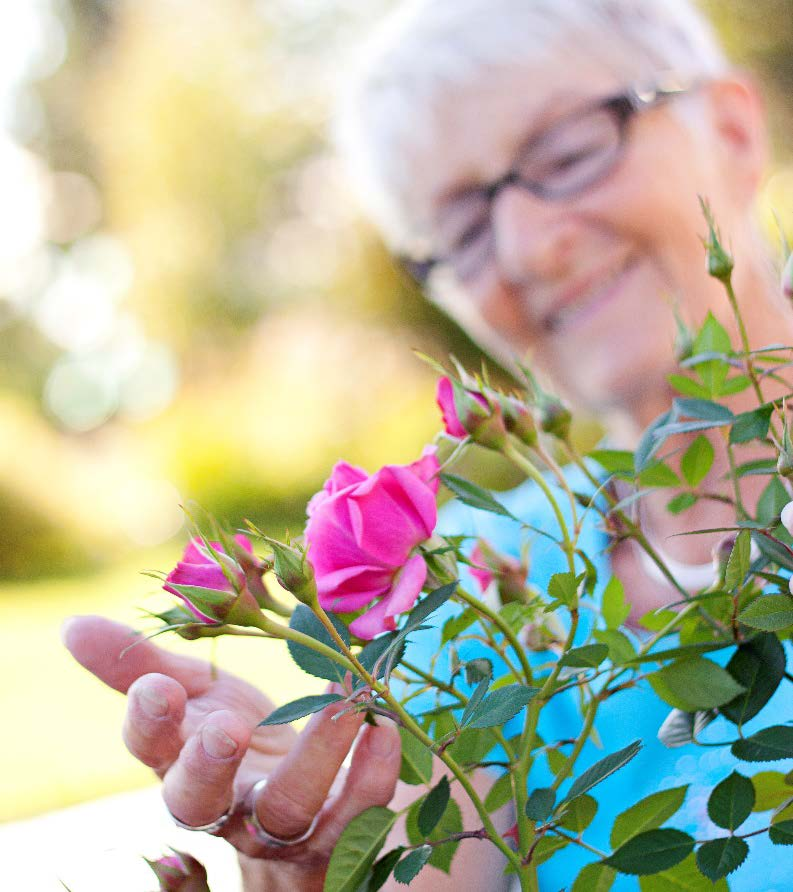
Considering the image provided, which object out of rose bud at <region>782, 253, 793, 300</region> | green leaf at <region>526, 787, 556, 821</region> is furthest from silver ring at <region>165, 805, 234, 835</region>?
rose bud at <region>782, 253, 793, 300</region>

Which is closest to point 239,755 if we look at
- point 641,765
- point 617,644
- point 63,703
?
point 617,644

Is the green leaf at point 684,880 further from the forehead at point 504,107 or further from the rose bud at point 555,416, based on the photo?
the forehead at point 504,107

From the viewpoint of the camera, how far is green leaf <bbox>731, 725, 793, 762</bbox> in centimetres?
27

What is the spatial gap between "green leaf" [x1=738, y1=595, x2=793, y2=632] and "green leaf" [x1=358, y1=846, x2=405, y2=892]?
115 millimetres

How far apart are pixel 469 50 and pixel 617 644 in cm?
56

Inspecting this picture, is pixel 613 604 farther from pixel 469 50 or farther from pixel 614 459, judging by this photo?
pixel 469 50

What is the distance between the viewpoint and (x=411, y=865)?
0.88 ft

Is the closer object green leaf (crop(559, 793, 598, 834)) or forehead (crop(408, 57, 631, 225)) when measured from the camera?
green leaf (crop(559, 793, 598, 834))

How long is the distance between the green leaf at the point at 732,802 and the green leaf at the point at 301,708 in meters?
0.11

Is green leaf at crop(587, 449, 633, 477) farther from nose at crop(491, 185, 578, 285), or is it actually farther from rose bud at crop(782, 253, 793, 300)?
nose at crop(491, 185, 578, 285)

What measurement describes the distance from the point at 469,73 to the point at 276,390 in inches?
233

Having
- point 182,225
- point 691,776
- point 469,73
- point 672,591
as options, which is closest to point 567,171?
point 469,73

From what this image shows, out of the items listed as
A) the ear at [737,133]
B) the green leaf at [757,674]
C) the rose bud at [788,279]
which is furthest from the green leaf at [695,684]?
the ear at [737,133]

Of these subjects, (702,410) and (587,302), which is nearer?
(702,410)
